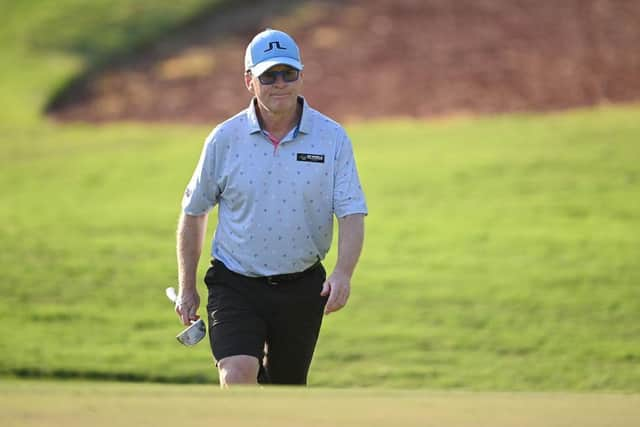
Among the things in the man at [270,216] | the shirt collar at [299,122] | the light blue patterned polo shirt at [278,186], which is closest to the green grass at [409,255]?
the man at [270,216]

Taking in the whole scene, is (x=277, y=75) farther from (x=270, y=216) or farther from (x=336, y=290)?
(x=336, y=290)

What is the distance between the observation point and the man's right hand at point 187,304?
6.14m

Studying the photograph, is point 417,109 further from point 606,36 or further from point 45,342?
point 45,342

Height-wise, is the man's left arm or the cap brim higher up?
the cap brim

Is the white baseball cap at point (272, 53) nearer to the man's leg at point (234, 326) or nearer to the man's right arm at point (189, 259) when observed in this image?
the man's right arm at point (189, 259)

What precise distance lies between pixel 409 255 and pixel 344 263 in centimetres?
678

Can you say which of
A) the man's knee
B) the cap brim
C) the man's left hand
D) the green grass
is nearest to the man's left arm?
the man's left hand

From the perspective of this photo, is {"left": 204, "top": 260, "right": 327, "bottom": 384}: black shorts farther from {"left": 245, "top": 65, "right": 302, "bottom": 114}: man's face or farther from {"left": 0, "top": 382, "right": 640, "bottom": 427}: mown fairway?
{"left": 0, "top": 382, "right": 640, "bottom": 427}: mown fairway

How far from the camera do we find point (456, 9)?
23531 mm

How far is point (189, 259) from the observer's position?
241 inches

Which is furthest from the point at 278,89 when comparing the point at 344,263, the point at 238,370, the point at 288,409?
the point at 288,409

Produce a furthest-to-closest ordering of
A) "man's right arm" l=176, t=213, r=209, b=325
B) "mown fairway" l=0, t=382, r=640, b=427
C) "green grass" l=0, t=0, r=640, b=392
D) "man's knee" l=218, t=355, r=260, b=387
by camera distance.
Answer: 1. "green grass" l=0, t=0, r=640, b=392
2. "man's right arm" l=176, t=213, r=209, b=325
3. "man's knee" l=218, t=355, r=260, b=387
4. "mown fairway" l=0, t=382, r=640, b=427

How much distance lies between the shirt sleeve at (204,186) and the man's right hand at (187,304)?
0.38m

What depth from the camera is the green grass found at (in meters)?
9.20
